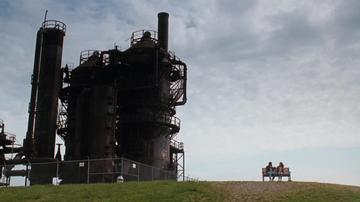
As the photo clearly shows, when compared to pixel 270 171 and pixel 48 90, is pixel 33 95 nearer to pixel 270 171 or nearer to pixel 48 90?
pixel 48 90

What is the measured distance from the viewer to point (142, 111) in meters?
57.0

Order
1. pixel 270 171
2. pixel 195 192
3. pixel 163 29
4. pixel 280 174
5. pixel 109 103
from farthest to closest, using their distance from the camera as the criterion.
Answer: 1. pixel 163 29
2. pixel 109 103
3. pixel 270 171
4. pixel 280 174
5. pixel 195 192

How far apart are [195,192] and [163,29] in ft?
123

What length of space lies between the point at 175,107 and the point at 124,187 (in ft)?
102

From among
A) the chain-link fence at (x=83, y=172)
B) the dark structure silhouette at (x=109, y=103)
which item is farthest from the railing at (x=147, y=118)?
the chain-link fence at (x=83, y=172)

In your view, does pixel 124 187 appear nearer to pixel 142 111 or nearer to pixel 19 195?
pixel 19 195

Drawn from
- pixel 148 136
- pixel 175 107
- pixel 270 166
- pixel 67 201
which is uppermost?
pixel 175 107

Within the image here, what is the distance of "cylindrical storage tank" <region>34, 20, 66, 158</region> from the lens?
55.8 m

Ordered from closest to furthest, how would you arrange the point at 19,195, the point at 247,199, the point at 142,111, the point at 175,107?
the point at 247,199 < the point at 19,195 < the point at 142,111 < the point at 175,107

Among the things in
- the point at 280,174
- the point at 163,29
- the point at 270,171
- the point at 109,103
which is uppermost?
the point at 163,29

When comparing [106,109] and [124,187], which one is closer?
[124,187]

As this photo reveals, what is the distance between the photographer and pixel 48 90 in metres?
57.5

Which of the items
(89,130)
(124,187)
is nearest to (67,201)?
(124,187)

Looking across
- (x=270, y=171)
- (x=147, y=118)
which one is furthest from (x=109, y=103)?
(x=270, y=171)
